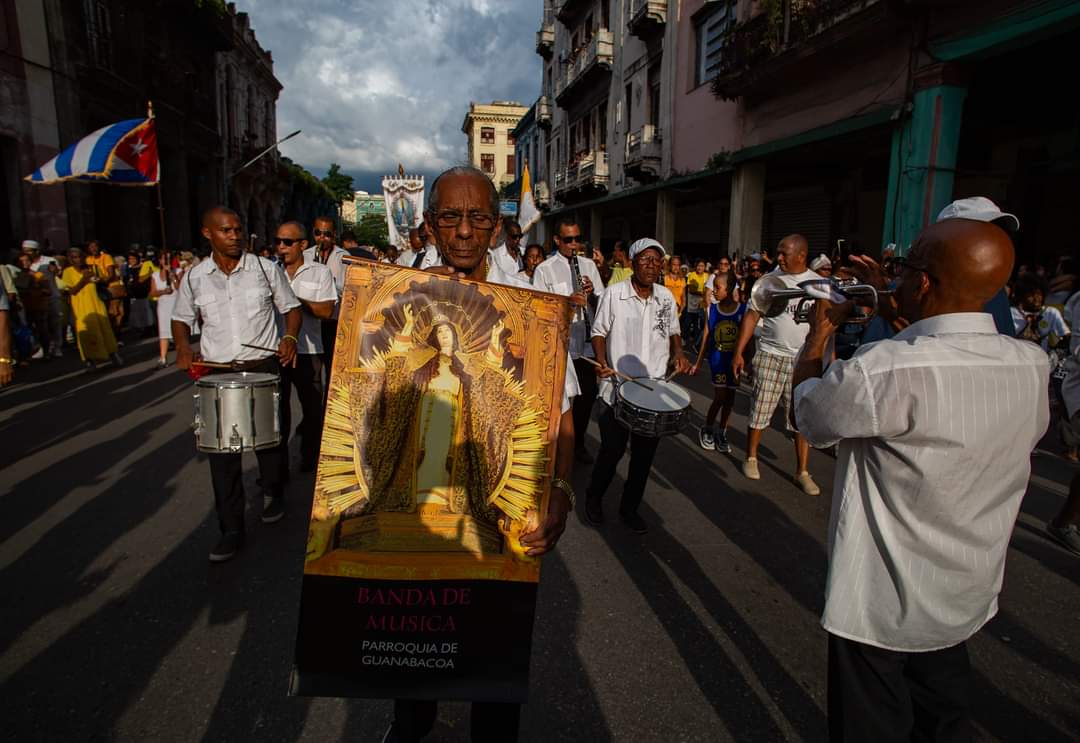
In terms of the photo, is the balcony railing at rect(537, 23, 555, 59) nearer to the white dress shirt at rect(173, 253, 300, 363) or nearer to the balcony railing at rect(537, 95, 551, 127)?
the balcony railing at rect(537, 95, 551, 127)

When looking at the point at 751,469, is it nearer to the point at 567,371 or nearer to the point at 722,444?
the point at 722,444

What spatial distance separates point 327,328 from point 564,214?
25.6 meters

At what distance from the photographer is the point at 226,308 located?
13.1ft

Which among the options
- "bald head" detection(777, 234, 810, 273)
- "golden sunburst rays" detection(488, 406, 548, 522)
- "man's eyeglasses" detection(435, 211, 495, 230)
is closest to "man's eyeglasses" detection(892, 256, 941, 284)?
"golden sunburst rays" detection(488, 406, 548, 522)

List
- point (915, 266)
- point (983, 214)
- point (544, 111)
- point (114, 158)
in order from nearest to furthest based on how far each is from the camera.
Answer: point (915, 266)
point (983, 214)
point (114, 158)
point (544, 111)

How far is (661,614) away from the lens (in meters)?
3.26

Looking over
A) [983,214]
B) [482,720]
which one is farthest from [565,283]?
[482,720]

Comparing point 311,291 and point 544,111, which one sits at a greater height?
point 544,111

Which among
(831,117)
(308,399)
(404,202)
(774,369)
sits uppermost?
(831,117)

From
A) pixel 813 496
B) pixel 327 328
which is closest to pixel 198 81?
pixel 327 328

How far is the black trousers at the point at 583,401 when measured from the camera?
223 inches

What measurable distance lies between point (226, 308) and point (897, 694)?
405cm

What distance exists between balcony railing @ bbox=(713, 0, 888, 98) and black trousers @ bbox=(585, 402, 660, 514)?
893 centimetres

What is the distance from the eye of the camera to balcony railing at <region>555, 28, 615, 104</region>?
73.3 feet
